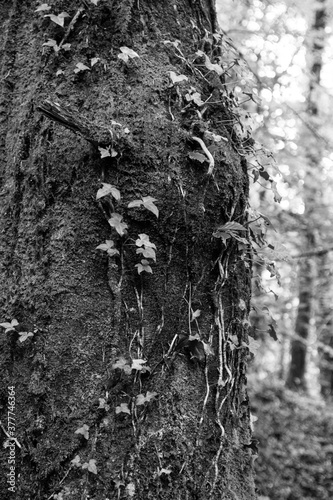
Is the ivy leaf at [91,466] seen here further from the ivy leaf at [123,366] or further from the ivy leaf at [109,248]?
the ivy leaf at [109,248]

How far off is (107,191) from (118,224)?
161 millimetres

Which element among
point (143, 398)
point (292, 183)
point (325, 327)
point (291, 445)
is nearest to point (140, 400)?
point (143, 398)

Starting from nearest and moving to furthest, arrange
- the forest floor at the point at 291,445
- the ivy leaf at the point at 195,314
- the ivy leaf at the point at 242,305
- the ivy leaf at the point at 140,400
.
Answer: the ivy leaf at the point at 140,400, the ivy leaf at the point at 195,314, the ivy leaf at the point at 242,305, the forest floor at the point at 291,445

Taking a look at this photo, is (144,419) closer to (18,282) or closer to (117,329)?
(117,329)

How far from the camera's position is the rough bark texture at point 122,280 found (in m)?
2.02

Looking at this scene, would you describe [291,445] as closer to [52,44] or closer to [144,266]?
[144,266]

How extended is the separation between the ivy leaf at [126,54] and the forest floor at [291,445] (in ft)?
21.3

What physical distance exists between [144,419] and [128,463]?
19cm

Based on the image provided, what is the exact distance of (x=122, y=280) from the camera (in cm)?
214

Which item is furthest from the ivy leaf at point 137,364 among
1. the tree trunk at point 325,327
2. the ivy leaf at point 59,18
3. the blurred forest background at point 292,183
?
the tree trunk at point 325,327

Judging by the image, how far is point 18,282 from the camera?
2.26 m

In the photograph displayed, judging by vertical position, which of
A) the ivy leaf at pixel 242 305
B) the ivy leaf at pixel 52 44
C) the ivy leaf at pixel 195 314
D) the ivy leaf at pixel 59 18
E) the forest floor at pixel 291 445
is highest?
the ivy leaf at pixel 59 18

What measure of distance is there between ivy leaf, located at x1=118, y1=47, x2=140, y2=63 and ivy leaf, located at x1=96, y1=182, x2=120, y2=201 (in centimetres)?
71

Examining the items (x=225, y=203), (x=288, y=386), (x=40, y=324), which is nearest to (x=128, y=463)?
(x=40, y=324)
